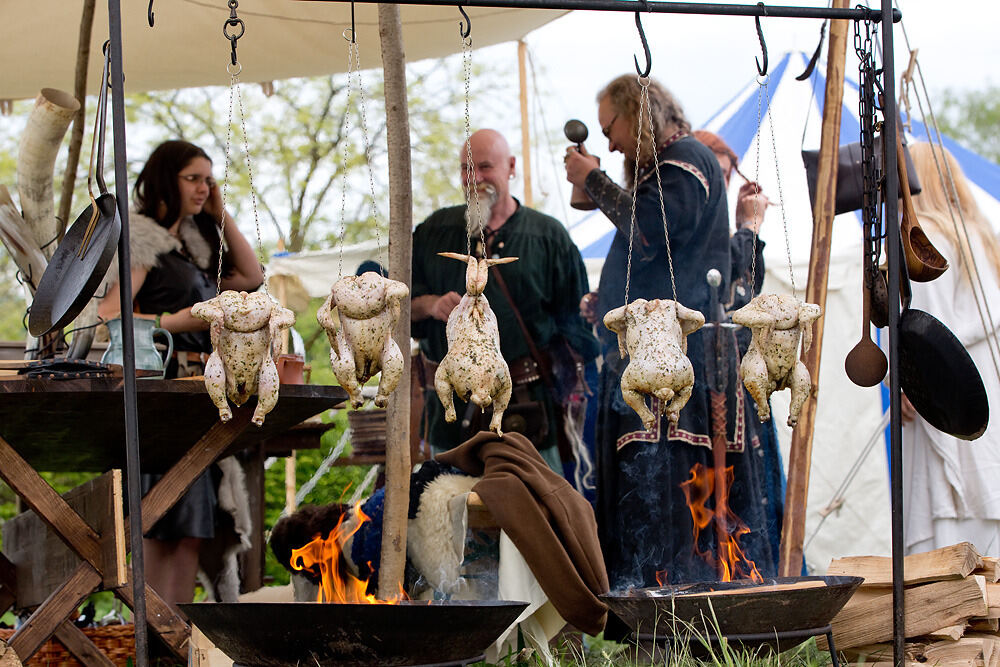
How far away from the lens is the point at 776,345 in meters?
3.37

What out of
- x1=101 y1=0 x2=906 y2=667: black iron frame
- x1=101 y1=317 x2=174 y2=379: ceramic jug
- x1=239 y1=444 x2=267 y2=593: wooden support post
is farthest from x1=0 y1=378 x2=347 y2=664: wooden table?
x1=239 y1=444 x2=267 y2=593: wooden support post

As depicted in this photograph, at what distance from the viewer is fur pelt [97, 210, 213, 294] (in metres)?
4.38

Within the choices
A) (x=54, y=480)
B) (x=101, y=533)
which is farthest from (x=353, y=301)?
(x=54, y=480)

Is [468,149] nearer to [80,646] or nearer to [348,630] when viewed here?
[348,630]

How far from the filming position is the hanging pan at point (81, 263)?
288 cm

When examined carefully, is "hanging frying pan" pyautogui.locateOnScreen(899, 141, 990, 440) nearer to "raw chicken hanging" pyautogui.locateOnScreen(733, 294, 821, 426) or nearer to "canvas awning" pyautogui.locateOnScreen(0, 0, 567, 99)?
"raw chicken hanging" pyautogui.locateOnScreen(733, 294, 821, 426)

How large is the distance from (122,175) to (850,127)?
492 cm

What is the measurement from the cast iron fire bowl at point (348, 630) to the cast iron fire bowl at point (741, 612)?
42cm

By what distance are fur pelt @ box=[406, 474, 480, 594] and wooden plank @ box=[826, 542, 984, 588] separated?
4.31 feet

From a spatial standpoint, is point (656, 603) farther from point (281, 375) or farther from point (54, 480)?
point (54, 480)

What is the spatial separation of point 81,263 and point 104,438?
3.85 feet

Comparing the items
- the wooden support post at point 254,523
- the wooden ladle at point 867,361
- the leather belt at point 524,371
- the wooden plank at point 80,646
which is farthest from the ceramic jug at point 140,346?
the wooden ladle at point 867,361

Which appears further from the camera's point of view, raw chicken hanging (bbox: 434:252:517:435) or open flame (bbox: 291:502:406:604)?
open flame (bbox: 291:502:406:604)

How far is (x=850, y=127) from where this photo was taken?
667cm
